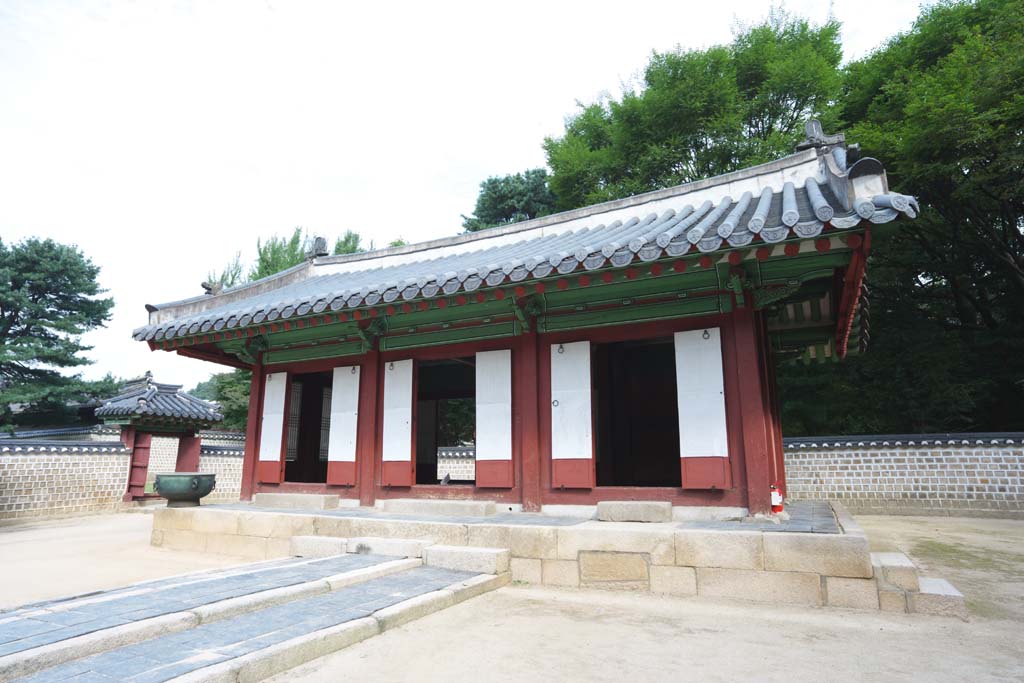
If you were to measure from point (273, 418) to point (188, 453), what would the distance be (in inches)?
387

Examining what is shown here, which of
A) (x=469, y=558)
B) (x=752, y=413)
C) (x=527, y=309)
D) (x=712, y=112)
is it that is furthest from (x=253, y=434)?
(x=712, y=112)

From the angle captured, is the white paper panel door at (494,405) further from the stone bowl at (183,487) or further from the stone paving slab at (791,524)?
the stone bowl at (183,487)

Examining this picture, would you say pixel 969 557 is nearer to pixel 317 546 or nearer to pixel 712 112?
pixel 317 546

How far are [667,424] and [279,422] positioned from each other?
7081 mm

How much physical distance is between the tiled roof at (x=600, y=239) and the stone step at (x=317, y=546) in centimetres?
285

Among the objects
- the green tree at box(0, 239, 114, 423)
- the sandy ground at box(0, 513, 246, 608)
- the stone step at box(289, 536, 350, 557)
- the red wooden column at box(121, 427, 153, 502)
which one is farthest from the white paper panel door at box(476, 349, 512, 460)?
the green tree at box(0, 239, 114, 423)

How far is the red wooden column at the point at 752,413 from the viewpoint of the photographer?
6.11 m

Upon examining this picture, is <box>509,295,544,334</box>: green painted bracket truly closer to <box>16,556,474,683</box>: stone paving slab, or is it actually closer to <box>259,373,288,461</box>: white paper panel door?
<box>16,556,474,683</box>: stone paving slab

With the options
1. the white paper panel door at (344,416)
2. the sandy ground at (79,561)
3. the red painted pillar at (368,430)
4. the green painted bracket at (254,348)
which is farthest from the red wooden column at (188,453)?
the red painted pillar at (368,430)

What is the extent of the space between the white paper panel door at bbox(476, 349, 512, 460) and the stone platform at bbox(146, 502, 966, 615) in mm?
963

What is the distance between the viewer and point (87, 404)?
1059 inches

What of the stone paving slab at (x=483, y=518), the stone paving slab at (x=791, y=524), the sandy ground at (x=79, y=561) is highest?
the stone paving slab at (x=791, y=524)

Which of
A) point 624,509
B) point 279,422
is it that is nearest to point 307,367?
point 279,422

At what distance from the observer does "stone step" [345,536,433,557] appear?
614 centimetres
